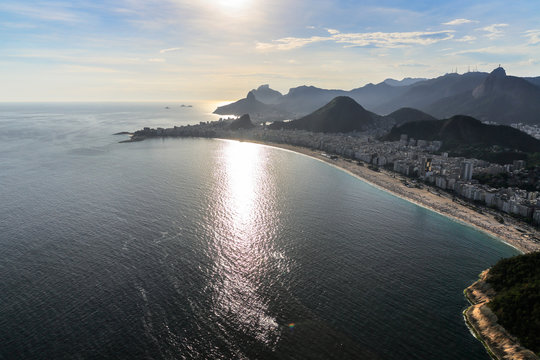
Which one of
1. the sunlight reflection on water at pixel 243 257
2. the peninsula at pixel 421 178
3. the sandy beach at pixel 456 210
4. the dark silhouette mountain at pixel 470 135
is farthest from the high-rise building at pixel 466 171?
the sunlight reflection on water at pixel 243 257

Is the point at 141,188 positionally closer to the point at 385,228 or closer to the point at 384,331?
the point at 385,228

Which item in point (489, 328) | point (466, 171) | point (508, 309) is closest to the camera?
point (489, 328)

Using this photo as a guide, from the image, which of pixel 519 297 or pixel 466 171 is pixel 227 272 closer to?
pixel 519 297

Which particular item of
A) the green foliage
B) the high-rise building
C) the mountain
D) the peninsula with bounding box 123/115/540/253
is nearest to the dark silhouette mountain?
the mountain

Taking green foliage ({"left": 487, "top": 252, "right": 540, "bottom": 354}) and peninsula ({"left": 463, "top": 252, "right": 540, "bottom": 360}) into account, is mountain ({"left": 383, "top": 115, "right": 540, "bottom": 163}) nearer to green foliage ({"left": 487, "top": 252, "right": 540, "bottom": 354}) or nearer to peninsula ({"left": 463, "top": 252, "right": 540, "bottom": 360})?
green foliage ({"left": 487, "top": 252, "right": 540, "bottom": 354})

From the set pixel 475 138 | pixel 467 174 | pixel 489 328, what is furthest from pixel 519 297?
pixel 475 138

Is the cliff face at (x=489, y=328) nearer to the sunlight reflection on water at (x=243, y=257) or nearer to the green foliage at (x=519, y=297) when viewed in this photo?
the green foliage at (x=519, y=297)

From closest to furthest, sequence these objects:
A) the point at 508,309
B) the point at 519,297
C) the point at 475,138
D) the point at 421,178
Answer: the point at 508,309 → the point at 519,297 → the point at 421,178 → the point at 475,138
